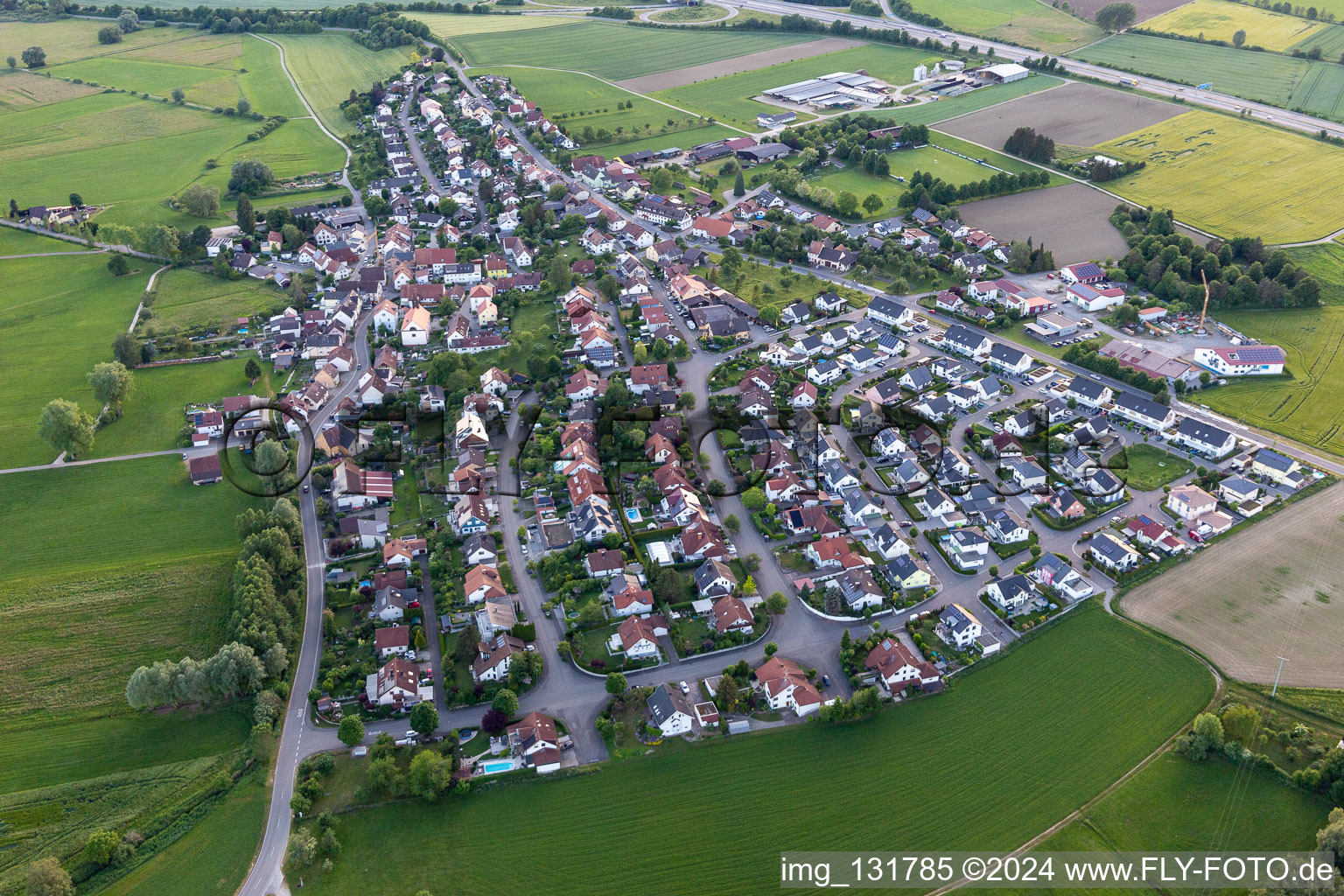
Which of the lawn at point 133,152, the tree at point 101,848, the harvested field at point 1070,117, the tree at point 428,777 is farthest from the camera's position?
the harvested field at point 1070,117

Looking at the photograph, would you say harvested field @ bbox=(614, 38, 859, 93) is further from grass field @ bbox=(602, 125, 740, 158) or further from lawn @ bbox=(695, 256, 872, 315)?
lawn @ bbox=(695, 256, 872, 315)

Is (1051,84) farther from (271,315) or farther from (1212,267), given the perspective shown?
(271,315)

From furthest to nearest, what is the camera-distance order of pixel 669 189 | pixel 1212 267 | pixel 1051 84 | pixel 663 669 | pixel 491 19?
pixel 491 19, pixel 1051 84, pixel 669 189, pixel 1212 267, pixel 663 669

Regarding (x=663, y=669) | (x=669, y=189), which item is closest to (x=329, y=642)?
(x=663, y=669)

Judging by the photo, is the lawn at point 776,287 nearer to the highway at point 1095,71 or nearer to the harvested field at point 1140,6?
the highway at point 1095,71

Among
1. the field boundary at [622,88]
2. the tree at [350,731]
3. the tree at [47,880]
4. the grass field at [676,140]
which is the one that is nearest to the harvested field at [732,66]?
the field boundary at [622,88]

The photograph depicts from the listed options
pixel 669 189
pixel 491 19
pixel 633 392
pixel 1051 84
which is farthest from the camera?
pixel 491 19

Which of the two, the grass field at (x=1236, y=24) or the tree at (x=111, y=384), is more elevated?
the grass field at (x=1236, y=24)
